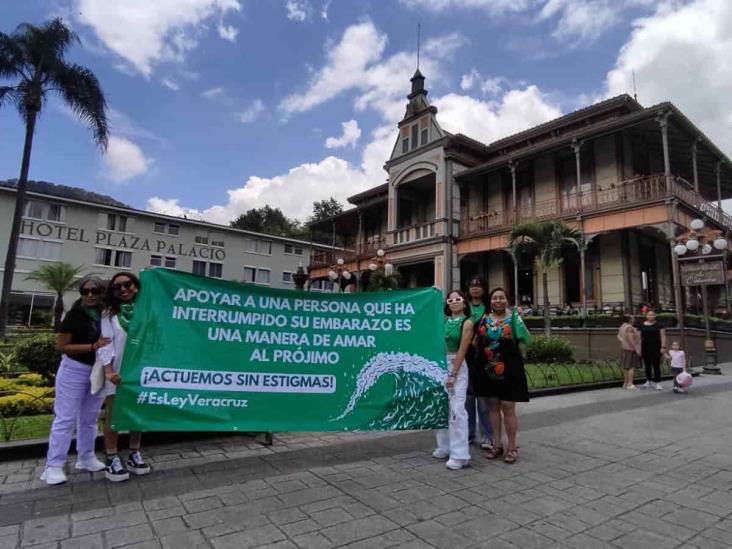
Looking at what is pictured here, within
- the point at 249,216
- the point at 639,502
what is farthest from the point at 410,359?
the point at 249,216

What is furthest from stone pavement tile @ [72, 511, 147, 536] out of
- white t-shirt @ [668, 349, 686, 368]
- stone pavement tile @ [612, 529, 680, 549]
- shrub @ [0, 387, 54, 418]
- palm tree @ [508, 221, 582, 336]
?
palm tree @ [508, 221, 582, 336]

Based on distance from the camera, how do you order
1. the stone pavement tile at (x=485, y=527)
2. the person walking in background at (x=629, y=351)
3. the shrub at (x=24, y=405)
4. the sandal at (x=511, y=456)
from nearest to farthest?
the stone pavement tile at (x=485, y=527) → the sandal at (x=511, y=456) → the shrub at (x=24, y=405) → the person walking in background at (x=629, y=351)

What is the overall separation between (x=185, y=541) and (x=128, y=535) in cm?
39

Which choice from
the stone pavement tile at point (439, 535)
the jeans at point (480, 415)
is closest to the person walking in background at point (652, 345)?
the jeans at point (480, 415)

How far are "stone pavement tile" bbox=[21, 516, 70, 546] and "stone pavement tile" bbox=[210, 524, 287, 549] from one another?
3.23 ft

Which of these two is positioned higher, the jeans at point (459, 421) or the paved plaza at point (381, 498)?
the jeans at point (459, 421)

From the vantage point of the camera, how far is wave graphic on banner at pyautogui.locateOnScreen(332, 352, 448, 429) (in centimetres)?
467

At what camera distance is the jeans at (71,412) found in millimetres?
3723

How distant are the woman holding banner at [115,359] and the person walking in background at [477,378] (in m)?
3.31

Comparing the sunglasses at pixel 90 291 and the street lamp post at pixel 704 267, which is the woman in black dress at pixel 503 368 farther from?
the street lamp post at pixel 704 267

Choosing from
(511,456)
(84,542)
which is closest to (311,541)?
(84,542)

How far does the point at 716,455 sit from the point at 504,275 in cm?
1738

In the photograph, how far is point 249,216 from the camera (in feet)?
217

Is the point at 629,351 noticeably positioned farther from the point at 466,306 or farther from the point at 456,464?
the point at 456,464
